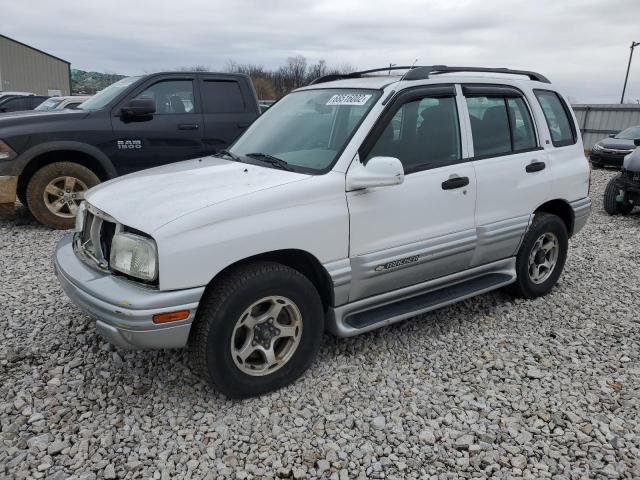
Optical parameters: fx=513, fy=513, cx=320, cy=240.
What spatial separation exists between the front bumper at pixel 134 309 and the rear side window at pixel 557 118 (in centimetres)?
332

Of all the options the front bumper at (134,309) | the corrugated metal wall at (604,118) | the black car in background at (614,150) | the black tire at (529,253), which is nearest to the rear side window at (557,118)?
the black tire at (529,253)

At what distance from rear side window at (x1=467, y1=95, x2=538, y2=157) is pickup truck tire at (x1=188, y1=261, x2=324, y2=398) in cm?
178

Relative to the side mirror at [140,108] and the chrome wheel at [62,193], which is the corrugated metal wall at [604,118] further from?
the chrome wheel at [62,193]

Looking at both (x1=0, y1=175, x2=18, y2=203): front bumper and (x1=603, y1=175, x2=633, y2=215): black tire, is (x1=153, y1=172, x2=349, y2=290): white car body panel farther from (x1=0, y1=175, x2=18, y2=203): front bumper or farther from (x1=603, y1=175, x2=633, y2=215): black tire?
(x1=603, y1=175, x2=633, y2=215): black tire

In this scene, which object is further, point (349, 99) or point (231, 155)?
point (231, 155)

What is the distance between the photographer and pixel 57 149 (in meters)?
6.18

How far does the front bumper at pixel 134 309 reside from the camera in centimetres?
255

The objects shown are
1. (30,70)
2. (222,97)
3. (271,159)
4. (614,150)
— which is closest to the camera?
(271,159)

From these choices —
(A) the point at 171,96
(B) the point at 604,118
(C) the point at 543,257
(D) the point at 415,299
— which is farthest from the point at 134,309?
(B) the point at 604,118

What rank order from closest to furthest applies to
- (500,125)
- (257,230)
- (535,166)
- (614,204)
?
(257,230) → (500,125) → (535,166) → (614,204)

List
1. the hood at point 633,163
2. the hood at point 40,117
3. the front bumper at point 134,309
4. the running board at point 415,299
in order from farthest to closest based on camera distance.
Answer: the hood at point 633,163 → the hood at point 40,117 → the running board at point 415,299 → the front bumper at point 134,309

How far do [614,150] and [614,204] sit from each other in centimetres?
755

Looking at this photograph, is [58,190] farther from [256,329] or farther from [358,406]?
[358,406]

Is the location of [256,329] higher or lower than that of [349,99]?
lower
